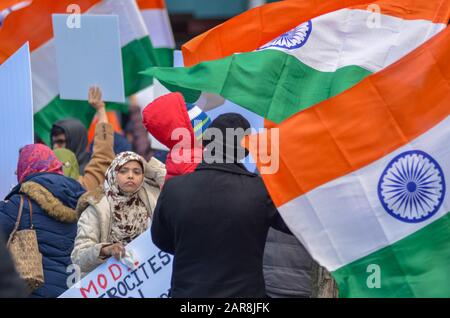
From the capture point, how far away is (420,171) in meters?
5.61

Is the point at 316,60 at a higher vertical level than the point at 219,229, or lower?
higher

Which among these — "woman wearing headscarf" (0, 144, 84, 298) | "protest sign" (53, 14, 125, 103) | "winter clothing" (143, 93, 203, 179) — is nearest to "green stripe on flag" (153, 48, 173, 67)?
"protest sign" (53, 14, 125, 103)

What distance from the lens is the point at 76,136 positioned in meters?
9.09

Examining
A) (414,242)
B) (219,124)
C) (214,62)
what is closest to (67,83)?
(214,62)

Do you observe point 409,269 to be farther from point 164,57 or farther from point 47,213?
point 164,57

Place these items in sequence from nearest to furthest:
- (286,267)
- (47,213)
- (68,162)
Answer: (286,267)
(47,213)
(68,162)

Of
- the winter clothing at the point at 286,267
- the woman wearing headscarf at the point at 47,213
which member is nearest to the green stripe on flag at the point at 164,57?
the woman wearing headscarf at the point at 47,213

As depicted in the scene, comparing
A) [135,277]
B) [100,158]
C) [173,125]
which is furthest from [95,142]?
[135,277]

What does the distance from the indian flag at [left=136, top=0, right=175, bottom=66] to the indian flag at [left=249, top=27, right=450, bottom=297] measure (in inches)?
166

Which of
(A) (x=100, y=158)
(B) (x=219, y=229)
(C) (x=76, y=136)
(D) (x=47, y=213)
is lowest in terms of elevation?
(C) (x=76, y=136)

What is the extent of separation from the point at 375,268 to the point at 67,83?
3.69 m

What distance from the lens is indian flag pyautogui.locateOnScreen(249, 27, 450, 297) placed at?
5.50 m

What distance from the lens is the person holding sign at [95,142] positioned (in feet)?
25.6

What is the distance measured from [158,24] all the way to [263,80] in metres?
3.03
